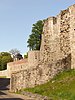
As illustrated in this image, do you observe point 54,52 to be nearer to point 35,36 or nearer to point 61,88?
point 61,88

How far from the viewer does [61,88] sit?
79.5ft

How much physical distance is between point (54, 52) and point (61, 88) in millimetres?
10057

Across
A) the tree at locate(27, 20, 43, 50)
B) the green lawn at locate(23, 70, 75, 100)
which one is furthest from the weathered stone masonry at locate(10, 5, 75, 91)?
the tree at locate(27, 20, 43, 50)

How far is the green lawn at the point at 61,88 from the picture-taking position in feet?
72.0

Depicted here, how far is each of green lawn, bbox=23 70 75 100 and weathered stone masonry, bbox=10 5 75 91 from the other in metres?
1.20

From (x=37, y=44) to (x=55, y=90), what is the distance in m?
54.5

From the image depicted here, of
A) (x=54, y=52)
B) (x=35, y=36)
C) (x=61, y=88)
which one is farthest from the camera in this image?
(x=35, y=36)

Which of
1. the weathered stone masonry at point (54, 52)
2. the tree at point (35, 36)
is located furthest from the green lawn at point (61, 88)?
the tree at point (35, 36)

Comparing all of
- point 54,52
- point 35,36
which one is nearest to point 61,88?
point 54,52

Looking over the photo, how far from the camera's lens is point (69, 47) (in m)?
30.9

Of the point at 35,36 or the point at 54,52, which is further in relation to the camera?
the point at 35,36

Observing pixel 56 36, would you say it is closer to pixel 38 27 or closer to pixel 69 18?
pixel 69 18

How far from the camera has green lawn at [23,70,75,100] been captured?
21.9 metres

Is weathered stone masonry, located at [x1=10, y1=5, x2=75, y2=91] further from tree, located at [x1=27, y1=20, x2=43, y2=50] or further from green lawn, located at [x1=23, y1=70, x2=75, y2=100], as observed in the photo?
tree, located at [x1=27, y1=20, x2=43, y2=50]
